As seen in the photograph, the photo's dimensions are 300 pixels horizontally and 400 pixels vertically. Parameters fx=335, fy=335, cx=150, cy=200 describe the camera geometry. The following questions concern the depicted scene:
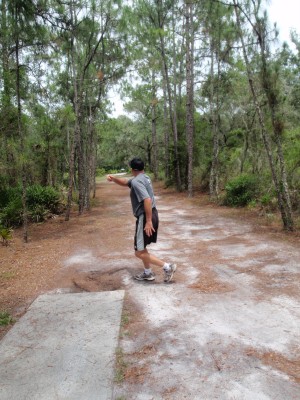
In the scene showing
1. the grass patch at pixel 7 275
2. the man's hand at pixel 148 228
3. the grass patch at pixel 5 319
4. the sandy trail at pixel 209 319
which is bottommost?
the grass patch at pixel 7 275

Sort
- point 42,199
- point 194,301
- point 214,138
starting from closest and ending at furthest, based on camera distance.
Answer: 1. point 194,301
2. point 42,199
3. point 214,138

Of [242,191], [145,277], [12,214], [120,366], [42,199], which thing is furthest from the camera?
[242,191]

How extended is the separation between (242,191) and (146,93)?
14.0 meters

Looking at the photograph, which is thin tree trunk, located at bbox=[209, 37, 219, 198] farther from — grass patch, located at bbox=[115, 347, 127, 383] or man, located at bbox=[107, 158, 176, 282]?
grass patch, located at bbox=[115, 347, 127, 383]

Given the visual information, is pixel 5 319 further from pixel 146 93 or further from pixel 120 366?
pixel 146 93

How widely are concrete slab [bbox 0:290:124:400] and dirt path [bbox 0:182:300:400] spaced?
17cm

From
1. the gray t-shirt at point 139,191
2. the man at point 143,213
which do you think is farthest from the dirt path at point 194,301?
the gray t-shirt at point 139,191

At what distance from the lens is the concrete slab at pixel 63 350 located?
2.70m

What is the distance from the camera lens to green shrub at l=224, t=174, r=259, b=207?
41.8 ft

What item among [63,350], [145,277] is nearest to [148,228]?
[145,277]

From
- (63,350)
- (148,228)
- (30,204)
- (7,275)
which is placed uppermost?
(148,228)

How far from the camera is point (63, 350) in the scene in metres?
3.26

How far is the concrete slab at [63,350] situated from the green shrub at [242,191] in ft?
30.5

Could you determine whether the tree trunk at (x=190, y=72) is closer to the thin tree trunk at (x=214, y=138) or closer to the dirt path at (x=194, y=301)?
the thin tree trunk at (x=214, y=138)
